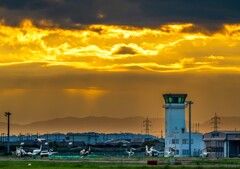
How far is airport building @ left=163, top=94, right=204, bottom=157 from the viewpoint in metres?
159

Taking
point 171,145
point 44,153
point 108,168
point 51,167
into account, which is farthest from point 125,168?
point 171,145

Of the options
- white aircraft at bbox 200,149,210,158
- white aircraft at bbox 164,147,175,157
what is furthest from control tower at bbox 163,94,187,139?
white aircraft at bbox 200,149,210,158

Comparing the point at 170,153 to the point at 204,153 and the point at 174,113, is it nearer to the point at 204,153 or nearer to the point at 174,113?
the point at 204,153

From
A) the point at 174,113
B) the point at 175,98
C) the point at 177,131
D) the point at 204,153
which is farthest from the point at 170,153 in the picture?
the point at 175,98

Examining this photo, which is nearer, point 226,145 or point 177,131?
point 226,145

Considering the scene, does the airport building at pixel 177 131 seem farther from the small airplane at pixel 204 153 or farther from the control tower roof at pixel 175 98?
the small airplane at pixel 204 153

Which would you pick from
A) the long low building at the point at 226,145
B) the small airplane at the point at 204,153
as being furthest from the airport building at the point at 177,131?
the long low building at the point at 226,145

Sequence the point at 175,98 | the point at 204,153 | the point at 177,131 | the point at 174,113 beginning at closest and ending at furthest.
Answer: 1. the point at 204,153
2. the point at 177,131
3. the point at 174,113
4. the point at 175,98

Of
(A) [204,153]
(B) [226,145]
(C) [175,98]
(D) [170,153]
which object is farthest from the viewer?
(C) [175,98]

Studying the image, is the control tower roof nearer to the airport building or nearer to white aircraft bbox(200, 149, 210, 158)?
the airport building

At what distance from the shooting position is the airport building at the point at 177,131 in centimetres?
15900

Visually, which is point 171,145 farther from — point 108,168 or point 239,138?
point 108,168

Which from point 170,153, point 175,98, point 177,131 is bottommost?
point 170,153

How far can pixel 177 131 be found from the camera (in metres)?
168
